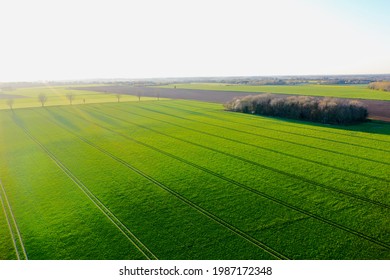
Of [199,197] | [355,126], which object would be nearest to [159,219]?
[199,197]

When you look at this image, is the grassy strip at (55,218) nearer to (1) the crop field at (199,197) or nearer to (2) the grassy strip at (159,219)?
A: (1) the crop field at (199,197)

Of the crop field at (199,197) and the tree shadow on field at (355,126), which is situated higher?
→ the tree shadow on field at (355,126)

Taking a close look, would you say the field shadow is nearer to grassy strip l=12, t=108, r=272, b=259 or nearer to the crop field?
the crop field

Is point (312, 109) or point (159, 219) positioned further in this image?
point (312, 109)

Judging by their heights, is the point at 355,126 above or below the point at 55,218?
above

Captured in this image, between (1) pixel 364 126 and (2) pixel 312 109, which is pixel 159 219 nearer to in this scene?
(1) pixel 364 126

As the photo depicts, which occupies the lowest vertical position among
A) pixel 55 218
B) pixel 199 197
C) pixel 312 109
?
pixel 55 218

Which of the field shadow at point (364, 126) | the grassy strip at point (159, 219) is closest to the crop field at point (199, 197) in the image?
the grassy strip at point (159, 219)

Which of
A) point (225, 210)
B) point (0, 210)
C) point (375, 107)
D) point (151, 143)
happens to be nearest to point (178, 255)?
point (225, 210)
